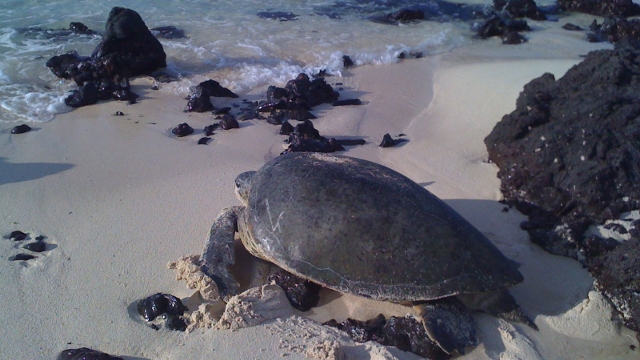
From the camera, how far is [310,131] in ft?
16.5

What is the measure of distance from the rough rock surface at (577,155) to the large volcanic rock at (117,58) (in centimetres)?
479

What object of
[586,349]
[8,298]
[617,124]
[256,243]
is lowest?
[586,349]

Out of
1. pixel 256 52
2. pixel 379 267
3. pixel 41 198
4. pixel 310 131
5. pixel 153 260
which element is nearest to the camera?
pixel 379 267

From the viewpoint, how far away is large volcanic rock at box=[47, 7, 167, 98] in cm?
643

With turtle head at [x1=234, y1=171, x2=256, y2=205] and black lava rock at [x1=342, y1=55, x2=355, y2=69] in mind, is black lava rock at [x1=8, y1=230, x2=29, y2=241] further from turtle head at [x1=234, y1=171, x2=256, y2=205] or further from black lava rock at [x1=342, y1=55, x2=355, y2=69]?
black lava rock at [x1=342, y1=55, x2=355, y2=69]

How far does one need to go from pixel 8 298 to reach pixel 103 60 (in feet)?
14.4

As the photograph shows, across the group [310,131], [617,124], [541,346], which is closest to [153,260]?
[310,131]

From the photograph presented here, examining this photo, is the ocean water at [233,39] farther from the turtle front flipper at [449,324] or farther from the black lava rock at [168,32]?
the turtle front flipper at [449,324]

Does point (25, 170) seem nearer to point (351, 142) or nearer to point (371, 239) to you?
point (351, 142)

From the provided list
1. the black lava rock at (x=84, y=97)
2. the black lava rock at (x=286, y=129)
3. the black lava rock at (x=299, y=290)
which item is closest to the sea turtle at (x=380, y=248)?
the black lava rock at (x=299, y=290)

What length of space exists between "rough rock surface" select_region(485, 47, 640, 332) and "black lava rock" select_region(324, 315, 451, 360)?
4.35 ft

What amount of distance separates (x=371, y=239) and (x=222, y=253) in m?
1.06

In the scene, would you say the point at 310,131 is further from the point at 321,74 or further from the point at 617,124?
the point at 617,124

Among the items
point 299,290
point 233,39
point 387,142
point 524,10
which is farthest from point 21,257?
point 524,10
